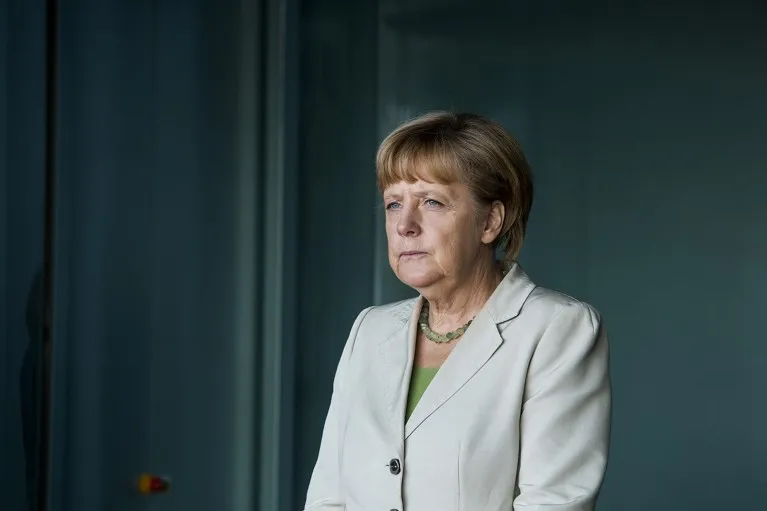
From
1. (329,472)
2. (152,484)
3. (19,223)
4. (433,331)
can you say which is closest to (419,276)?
(433,331)

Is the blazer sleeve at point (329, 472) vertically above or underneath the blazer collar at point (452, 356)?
underneath

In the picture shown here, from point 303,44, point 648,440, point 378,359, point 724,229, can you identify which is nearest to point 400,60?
point 303,44

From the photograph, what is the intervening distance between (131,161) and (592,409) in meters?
1.78

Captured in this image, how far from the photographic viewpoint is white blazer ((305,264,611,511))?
68.6 inches

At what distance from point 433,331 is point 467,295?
0.32ft

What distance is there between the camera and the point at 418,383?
6.35ft

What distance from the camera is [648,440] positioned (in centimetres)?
411

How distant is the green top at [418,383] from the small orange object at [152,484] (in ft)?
4.91

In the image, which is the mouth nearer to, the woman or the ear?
the woman

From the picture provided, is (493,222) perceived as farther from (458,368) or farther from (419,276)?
(458,368)

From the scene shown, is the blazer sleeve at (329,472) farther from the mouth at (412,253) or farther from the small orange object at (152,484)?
the small orange object at (152,484)

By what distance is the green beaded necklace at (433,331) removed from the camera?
1.97 metres

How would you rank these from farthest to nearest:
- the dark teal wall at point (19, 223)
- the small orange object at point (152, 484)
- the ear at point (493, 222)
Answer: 1. the small orange object at point (152, 484)
2. the dark teal wall at point (19, 223)
3. the ear at point (493, 222)

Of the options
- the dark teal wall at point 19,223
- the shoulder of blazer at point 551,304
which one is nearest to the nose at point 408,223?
the shoulder of blazer at point 551,304
